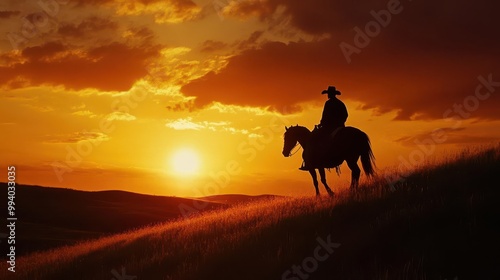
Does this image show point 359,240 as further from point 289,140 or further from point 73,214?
point 73,214

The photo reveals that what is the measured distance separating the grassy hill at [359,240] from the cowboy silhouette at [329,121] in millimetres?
2047

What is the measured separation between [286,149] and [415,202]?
697cm

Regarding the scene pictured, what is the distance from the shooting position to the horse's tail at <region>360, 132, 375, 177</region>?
653 inches

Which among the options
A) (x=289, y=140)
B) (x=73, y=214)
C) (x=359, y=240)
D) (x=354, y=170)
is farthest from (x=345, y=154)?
(x=73, y=214)

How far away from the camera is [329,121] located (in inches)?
682

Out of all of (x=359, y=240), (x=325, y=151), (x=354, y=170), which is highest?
(x=325, y=151)

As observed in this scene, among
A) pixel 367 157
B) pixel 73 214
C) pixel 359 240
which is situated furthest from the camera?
pixel 73 214

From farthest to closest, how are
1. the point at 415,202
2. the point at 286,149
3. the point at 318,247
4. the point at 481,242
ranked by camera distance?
the point at 286,149 < the point at 415,202 < the point at 318,247 < the point at 481,242

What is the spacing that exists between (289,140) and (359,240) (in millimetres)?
8386

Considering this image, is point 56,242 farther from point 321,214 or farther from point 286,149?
point 321,214

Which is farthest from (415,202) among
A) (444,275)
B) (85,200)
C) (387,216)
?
(85,200)

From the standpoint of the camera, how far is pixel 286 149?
18375mm

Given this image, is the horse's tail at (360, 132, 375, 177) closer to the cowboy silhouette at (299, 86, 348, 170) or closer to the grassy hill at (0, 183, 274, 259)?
the cowboy silhouette at (299, 86, 348, 170)

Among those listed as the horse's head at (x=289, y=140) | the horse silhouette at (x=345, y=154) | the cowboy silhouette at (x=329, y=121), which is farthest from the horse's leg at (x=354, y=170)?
the horse's head at (x=289, y=140)
